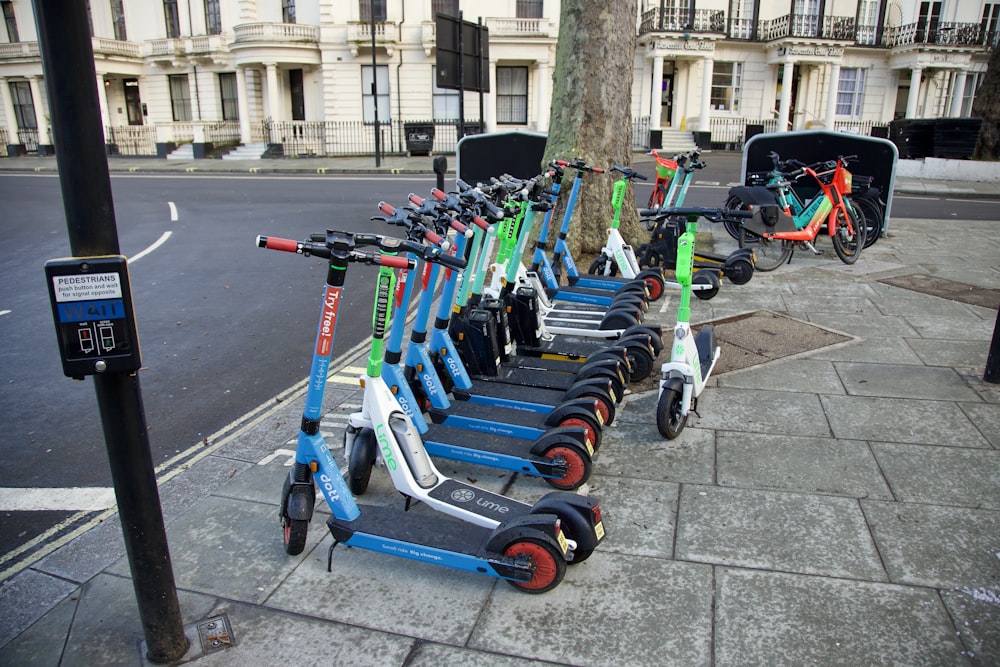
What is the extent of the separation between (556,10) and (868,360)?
97.3 ft

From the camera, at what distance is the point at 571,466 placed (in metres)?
3.94

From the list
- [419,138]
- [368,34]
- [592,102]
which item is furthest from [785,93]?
[592,102]

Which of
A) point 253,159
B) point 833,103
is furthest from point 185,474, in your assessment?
point 833,103

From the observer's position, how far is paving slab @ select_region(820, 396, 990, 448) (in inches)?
179

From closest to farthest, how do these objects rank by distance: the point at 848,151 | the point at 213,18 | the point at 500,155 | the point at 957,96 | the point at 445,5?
the point at 848,151, the point at 500,155, the point at 445,5, the point at 213,18, the point at 957,96

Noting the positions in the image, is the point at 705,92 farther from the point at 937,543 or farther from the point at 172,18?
the point at 937,543

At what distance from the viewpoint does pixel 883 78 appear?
3497 centimetres

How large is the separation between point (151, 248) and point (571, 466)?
10.1 meters

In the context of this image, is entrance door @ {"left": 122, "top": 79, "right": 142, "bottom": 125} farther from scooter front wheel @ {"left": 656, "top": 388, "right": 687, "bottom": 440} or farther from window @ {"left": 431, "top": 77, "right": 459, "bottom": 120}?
scooter front wheel @ {"left": 656, "top": 388, "right": 687, "bottom": 440}

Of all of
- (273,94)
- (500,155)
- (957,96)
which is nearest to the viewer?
(500,155)

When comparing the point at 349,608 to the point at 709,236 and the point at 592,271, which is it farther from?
the point at 709,236

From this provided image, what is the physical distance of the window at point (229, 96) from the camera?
3472 centimetres

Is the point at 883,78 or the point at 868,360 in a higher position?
the point at 883,78

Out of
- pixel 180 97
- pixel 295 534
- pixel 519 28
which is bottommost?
pixel 295 534
